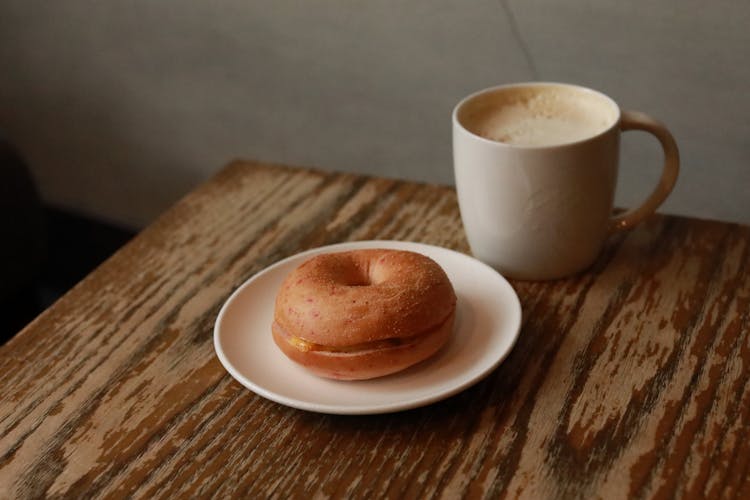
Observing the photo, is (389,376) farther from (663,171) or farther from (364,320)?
(663,171)

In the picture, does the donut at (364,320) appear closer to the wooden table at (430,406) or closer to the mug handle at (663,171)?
the wooden table at (430,406)

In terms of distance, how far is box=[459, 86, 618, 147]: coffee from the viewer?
0.70m

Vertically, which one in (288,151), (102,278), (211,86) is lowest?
(288,151)

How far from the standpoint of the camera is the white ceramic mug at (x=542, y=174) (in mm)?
656

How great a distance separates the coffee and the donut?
0.16 metres

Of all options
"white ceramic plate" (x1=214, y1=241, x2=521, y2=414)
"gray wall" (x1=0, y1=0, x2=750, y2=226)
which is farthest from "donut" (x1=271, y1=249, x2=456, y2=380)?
"gray wall" (x1=0, y1=0, x2=750, y2=226)

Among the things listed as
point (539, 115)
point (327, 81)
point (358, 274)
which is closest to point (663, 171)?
point (539, 115)

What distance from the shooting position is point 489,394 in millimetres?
583

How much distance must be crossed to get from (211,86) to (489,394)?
0.98m

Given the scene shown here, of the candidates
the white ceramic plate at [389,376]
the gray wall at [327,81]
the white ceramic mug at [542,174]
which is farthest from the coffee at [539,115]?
the gray wall at [327,81]

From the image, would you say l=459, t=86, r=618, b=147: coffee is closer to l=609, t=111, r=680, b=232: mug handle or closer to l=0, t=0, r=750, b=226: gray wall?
l=609, t=111, r=680, b=232: mug handle

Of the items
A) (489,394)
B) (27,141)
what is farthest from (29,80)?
(489,394)


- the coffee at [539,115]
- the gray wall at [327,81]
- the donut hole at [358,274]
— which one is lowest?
the gray wall at [327,81]

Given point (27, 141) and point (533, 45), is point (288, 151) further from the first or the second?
point (27, 141)
